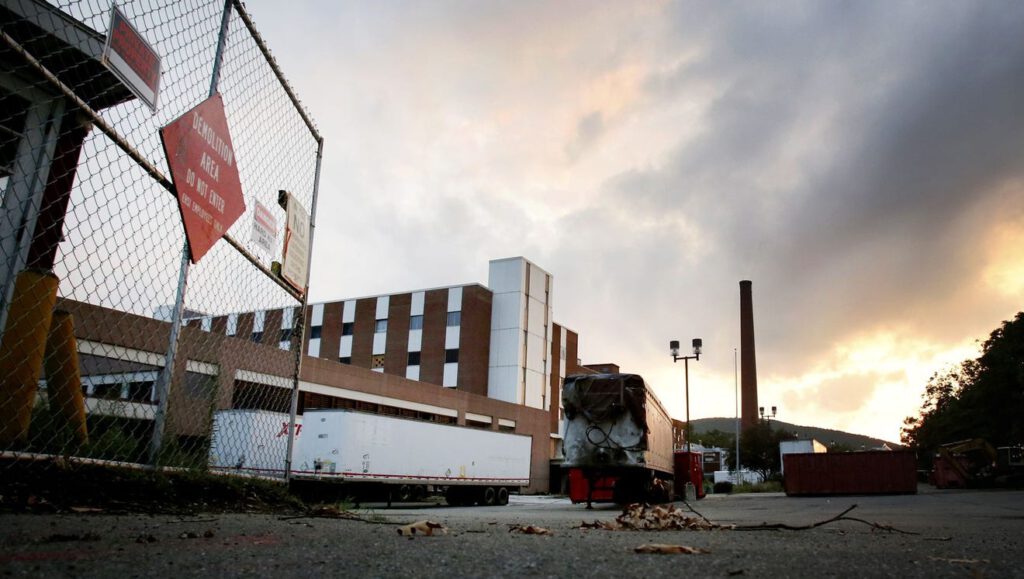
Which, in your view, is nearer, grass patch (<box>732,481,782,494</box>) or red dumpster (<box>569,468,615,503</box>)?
red dumpster (<box>569,468,615,503</box>)

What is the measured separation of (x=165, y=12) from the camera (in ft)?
17.1

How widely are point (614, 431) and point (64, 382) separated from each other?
16010 millimetres

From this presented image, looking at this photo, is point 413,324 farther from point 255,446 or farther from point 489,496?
point 255,446

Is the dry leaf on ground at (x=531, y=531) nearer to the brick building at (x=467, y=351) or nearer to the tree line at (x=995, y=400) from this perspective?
the brick building at (x=467, y=351)

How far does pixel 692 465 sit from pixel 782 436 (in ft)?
169

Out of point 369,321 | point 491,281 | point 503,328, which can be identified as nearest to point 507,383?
point 503,328

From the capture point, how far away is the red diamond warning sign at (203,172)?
5.45 m

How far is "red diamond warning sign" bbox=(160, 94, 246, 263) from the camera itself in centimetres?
545

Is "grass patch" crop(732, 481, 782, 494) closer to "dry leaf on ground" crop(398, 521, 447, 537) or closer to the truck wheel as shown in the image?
the truck wheel

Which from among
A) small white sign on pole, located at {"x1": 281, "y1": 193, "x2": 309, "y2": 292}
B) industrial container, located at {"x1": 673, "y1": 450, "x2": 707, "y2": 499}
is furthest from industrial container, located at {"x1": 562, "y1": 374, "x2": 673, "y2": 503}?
small white sign on pole, located at {"x1": 281, "y1": 193, "x2": 309, "y2": 292}

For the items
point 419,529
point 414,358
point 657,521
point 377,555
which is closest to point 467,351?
point 414,358

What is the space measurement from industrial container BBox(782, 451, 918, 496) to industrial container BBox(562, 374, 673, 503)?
17479 millimetres

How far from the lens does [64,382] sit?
17.0 feet

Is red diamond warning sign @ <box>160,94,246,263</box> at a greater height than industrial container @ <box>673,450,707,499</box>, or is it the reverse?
red diamond warning sign @ <box>160,94,246,263</box>
